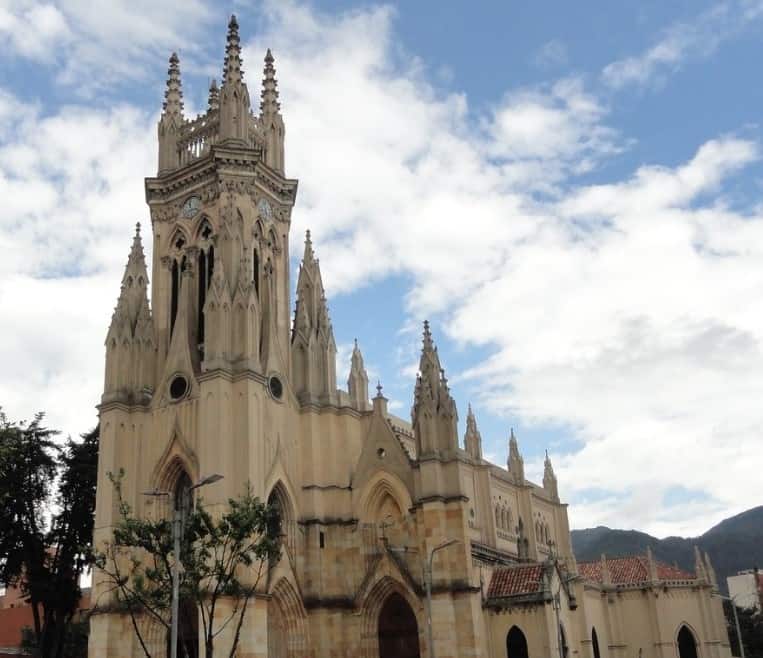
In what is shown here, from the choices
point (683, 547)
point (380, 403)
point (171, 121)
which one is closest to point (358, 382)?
point (380, 403)

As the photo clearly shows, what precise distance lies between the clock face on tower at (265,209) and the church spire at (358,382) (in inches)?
329

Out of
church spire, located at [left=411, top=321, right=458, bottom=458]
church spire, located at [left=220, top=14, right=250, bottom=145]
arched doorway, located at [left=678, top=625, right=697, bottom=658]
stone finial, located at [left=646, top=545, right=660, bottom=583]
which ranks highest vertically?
church spire, located at [left=220, top=14, right=250, bottom=145]

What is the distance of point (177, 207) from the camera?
46531mm

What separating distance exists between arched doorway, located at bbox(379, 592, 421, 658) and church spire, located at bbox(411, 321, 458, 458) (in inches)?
263

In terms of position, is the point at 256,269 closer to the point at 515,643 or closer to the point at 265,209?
the point at 265,209

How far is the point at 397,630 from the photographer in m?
40.1

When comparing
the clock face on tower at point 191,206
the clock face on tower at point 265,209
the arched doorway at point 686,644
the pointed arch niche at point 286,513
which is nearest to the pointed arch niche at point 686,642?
the arched doorway at point 686,644

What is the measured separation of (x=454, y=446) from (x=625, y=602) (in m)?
22.3

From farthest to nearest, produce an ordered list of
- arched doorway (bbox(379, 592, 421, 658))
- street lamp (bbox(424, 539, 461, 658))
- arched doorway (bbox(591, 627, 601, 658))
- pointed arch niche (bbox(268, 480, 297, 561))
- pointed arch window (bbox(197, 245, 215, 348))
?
arched doorway (bbox(591, 627, 601, 658)) < pointed arch window (bbox(197, 245, 215, 348)) < pointed arch niche (bbox(268, 480, 297, 561)) < arched doorway (bbox(379, 592, 421, 658)) < street lamp (bbox(424, 539, 461, 658))

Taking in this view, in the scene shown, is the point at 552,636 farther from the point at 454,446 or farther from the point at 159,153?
the point at 159,153

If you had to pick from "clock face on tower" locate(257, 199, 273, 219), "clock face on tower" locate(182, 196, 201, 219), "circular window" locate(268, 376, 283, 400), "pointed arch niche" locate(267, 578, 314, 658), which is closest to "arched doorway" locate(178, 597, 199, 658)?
"pointed arch niche" locate(267, 578, 314, 658)

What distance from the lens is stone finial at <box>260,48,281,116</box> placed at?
1971 inches

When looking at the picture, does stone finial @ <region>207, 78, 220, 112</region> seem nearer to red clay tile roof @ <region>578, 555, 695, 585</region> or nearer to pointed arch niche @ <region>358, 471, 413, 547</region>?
pointed arch niche @ <region>358, 471, 413, 547</region>

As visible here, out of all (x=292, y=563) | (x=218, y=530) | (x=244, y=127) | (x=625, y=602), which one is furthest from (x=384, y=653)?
(x=244, y=127)
